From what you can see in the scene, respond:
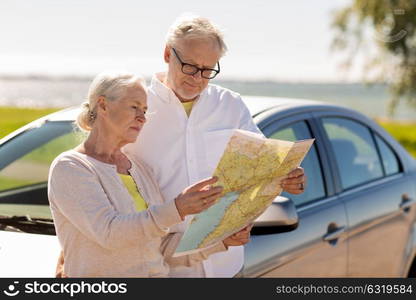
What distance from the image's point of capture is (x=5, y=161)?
12.0 ft

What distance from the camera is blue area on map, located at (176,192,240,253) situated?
2.42 metres

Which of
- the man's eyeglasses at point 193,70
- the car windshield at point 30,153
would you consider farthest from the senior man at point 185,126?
the car windshield at point 30,153

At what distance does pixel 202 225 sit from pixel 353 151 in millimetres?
2631

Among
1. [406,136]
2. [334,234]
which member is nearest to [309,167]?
[334,234]

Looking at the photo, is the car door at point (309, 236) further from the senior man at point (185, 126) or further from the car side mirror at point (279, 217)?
the senior man at point (185, 126)

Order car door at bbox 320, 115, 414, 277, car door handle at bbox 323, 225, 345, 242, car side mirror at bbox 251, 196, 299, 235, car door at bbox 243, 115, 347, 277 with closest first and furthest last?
car side mirror at bbox 251, 196, 299, 235
car door at bbox 243, 115, 347, 277
car door handle at bbox 323, 225, 345, 242
car door at bbox 320, 115, 414, 277

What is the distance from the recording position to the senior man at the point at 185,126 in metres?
2.77

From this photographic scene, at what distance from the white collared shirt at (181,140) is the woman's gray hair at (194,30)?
9.3 inches

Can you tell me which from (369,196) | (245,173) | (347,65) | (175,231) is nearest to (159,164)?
(175,231)

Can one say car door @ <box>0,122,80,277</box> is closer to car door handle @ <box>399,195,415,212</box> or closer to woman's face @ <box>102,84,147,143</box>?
woman's face @ <box>102,84,147,143</box>

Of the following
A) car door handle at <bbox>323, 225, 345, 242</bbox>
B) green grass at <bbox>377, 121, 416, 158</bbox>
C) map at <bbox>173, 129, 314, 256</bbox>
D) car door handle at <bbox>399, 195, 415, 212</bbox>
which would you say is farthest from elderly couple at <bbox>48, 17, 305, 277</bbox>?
green grass at <bbox>377, 121, 416, 158</bbox>

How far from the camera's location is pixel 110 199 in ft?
7.86

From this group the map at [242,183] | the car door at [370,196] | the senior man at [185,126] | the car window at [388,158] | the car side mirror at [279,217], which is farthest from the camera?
the car window at [388,158]

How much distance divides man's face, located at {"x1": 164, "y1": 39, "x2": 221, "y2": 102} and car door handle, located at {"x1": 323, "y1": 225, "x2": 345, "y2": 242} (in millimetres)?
1490
